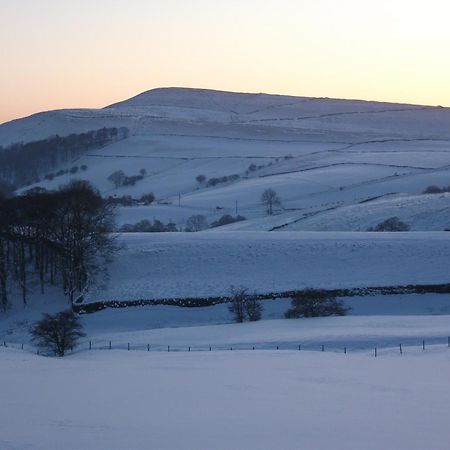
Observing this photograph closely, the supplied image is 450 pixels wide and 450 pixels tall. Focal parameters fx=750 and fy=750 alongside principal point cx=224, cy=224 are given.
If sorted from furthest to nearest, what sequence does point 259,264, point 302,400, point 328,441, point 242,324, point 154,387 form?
point 259,264
point 242,324
point 154,387
point 302,400
point 328,441

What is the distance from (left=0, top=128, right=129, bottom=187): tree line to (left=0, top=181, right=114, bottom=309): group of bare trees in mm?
104125

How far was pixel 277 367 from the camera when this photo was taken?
24016 mm

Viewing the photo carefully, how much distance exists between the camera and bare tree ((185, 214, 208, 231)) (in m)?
82.1

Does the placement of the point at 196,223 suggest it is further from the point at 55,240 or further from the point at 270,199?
the point at 55,240

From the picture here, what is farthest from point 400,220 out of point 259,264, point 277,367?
point 277,367

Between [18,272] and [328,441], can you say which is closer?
[328,441]

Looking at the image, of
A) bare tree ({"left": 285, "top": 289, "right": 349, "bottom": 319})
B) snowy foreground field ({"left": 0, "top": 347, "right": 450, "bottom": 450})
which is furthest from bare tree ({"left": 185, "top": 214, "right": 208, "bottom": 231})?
snowy foreground field ({"left": 0, "top": 347, "right": 450, "bottom": 450})

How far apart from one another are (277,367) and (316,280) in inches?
896

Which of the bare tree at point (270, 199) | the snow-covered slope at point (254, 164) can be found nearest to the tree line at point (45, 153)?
the snow-covered slope at point (254, 164)

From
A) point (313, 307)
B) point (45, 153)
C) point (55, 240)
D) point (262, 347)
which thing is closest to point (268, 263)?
point (313, 307)

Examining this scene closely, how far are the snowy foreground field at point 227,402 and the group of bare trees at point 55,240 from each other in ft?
72.8

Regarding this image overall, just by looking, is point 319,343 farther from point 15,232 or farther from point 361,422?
point 15,232

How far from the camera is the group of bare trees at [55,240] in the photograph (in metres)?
49.0

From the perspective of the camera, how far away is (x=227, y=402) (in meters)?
17.7
